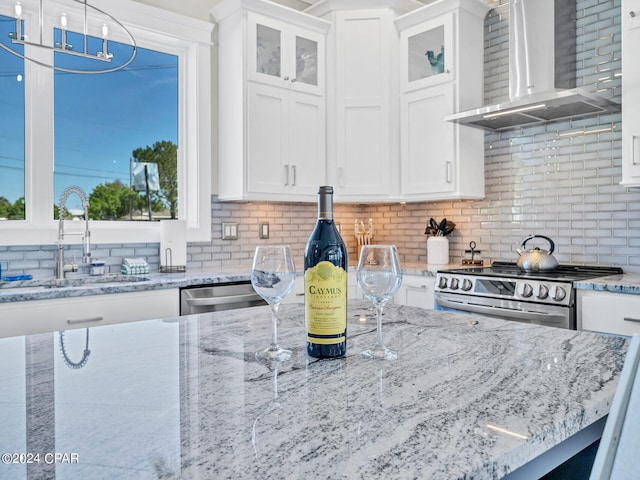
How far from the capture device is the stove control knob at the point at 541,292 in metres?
2.59

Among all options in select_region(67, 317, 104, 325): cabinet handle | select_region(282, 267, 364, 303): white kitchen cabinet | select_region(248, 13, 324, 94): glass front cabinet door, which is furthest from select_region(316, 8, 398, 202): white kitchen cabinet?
select_region(67, 317, 104, 325): cabinet handle

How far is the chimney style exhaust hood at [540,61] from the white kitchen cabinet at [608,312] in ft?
3.77

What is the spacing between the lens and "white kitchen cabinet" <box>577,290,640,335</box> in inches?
91.4

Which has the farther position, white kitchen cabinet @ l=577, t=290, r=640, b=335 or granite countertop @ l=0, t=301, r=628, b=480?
white kitchen cabinet @ l=577, t=290, r=640, b=335

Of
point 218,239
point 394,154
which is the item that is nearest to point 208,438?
point 218,239

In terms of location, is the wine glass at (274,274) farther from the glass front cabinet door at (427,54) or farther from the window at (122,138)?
the glass front cabinet door at (427,54)

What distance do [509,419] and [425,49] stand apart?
3440mm

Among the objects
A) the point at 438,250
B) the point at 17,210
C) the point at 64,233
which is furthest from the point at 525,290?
the point at 17,210

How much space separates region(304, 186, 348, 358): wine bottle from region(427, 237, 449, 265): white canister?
9.37ft

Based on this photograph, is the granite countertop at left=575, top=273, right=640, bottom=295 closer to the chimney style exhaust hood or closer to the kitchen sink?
the chimney style exhaust hood

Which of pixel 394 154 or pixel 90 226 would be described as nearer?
pixel 90 226

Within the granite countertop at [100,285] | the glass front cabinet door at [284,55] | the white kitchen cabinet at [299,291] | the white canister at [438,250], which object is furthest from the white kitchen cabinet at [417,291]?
the glass front cabinet door at [284,55]

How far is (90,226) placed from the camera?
10.3ft

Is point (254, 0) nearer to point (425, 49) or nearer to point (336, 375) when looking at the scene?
point (425, 49)
